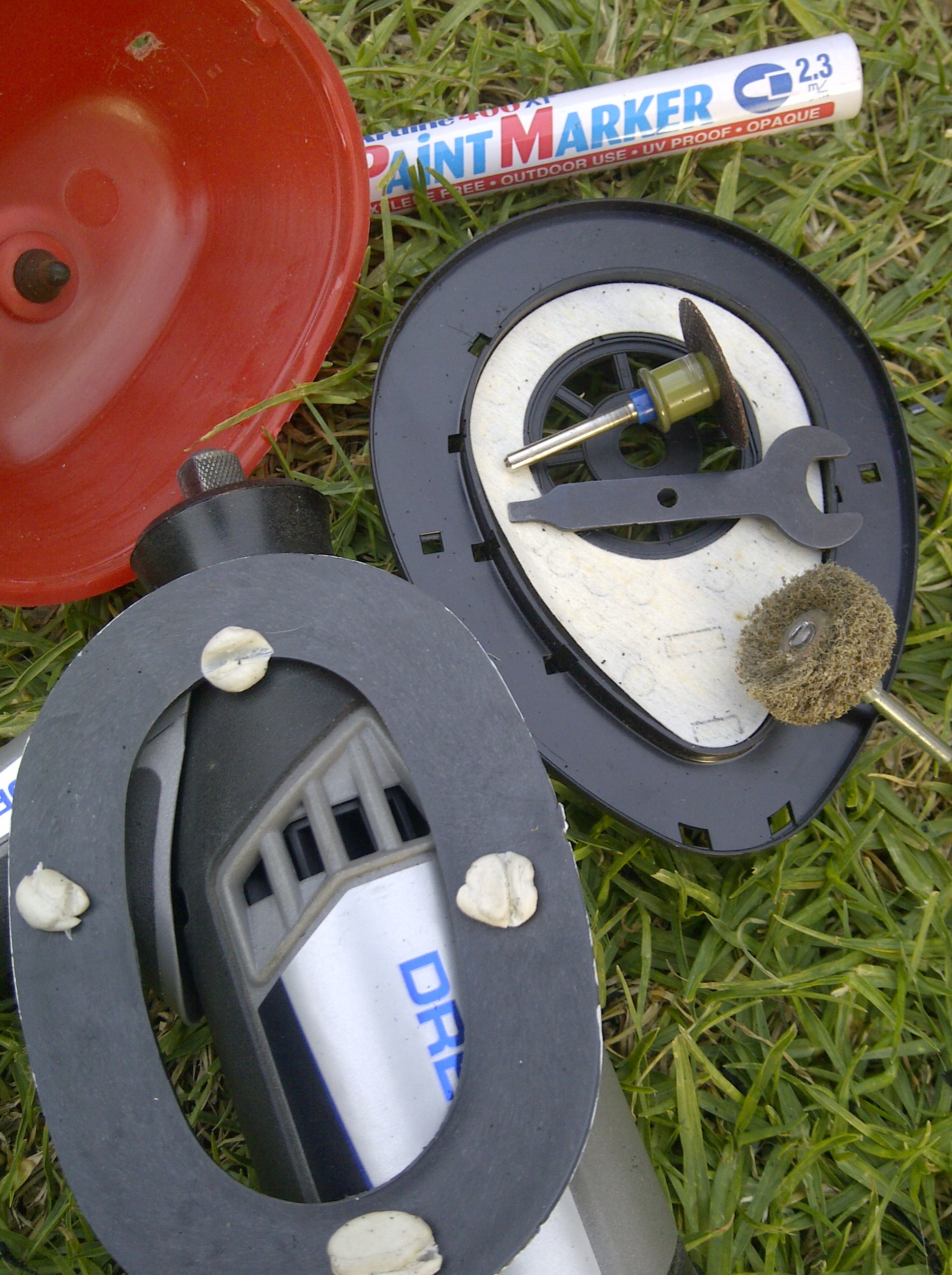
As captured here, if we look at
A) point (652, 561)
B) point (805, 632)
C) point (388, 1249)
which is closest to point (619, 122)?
point (652, 561)

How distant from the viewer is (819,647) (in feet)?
2.87

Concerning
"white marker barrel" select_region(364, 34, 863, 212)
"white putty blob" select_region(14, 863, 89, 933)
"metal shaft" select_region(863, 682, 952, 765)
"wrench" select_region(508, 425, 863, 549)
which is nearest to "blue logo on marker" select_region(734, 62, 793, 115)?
"white marker barrel" select_region(364, 34, 863, 212)

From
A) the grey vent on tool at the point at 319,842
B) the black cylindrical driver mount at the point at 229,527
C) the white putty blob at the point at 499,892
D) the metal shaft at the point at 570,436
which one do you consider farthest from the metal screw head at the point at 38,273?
the white putty blob at the point at 499,892

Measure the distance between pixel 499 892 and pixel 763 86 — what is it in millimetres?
1010

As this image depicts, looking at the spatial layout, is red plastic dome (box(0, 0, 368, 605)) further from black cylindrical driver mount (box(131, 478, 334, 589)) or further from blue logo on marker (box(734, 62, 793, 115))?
blue logo on marker (box(734, 62, 793, 115))

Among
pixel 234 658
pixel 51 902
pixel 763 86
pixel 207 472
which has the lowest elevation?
pixel 51 902

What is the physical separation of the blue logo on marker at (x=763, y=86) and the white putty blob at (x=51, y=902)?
1.11 m

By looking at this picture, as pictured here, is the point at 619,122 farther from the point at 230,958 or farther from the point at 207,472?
the point at 230,958

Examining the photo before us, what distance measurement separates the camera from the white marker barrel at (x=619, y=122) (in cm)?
109

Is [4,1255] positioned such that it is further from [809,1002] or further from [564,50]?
[564,50]

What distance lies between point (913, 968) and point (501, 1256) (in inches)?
22.8

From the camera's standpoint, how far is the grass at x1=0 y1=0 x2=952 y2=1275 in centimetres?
96

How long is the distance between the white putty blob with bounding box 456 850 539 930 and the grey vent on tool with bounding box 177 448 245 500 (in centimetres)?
39

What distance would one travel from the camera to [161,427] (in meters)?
1.06
